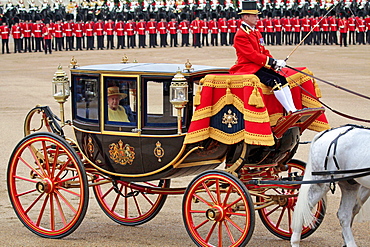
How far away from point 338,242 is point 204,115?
5.30 feet

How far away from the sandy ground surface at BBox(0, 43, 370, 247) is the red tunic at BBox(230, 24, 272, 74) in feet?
4.86

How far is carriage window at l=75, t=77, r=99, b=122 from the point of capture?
19.6ft

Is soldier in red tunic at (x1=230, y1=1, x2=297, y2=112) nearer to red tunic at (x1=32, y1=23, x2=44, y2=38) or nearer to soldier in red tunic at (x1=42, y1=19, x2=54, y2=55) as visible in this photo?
soldier in red tunic at (x1=42, y1=19, x2=54, y2=55)

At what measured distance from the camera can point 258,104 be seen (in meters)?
5.18

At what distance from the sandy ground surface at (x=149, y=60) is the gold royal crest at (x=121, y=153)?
698mm

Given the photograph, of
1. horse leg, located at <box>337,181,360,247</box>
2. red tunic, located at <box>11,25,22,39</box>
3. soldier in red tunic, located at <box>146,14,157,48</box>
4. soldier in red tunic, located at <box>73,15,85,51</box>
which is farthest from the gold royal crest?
soldier in red tunic, located at <box>146,14,157,48</box>

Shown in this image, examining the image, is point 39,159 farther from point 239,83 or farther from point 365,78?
point 365,78

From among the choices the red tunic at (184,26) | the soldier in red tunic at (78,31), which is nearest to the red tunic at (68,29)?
the soldier in red tunic at (78,31)

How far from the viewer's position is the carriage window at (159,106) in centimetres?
570

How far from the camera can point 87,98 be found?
19.9 feet

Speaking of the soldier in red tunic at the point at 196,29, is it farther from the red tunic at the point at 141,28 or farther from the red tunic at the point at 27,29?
the red tunic at the point at 27,29

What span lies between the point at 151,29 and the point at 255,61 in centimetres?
2434

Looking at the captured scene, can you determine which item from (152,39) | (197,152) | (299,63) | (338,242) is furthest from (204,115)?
(152,39)

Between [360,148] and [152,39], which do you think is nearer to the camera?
[360,148]
